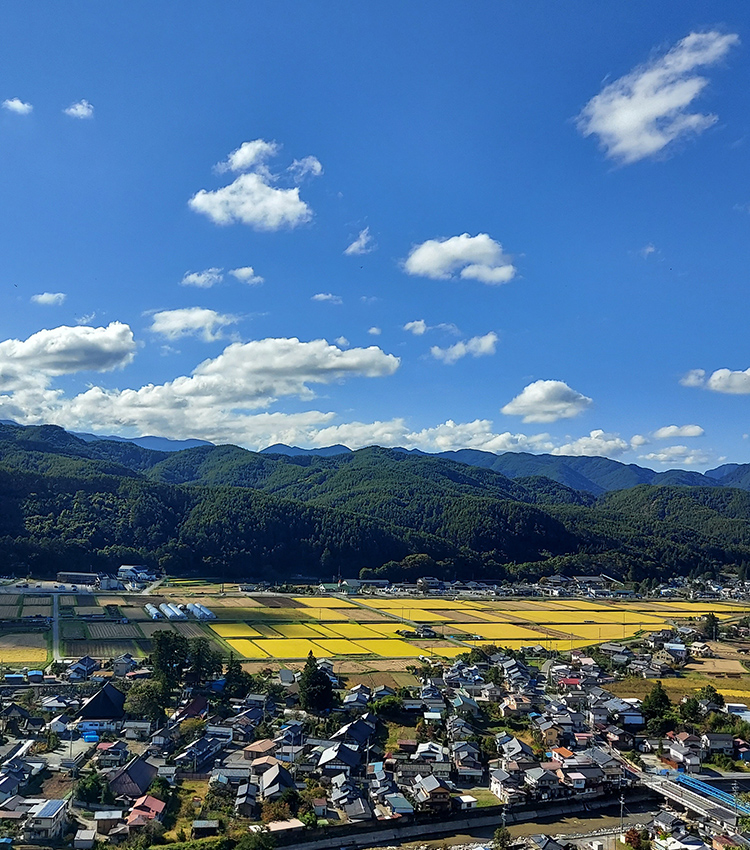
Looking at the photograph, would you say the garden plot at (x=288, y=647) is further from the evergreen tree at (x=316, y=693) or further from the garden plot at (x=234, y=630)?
the evergreen tree at (x=316, y=693)

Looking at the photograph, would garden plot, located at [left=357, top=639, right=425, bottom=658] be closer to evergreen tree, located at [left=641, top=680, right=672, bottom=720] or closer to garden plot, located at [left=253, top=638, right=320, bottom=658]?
garden plot, located at [left=253, top=638, right=320, bottom=658]

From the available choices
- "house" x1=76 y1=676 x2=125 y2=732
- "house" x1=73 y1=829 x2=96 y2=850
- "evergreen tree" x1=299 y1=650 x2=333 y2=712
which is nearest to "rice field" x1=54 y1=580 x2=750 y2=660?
"evergreen tree" x1=299 y1=650 x2=333 y2=712

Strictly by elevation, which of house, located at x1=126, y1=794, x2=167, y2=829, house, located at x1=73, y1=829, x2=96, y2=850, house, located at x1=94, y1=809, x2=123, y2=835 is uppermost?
house, located at x1=126, y1=794, x2=167, y2=829

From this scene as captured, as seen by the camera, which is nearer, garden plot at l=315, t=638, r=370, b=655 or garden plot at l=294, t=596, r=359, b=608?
garden plot at l=315, t=638, r=370, b=655

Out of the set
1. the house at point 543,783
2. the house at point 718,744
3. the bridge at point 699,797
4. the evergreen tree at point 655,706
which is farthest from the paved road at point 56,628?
the house at point 718,744

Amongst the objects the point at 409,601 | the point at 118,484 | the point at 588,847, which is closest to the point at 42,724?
the point at 588,847

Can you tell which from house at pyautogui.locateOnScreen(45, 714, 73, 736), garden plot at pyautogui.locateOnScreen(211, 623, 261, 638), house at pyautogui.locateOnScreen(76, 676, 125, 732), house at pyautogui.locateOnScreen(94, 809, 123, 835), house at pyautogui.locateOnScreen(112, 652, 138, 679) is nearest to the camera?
house at pyautogui.locateOnScreen(94, 809, 123, 835)
